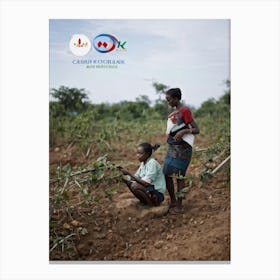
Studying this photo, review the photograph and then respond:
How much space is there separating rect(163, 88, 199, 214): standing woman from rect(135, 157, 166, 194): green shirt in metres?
0.06

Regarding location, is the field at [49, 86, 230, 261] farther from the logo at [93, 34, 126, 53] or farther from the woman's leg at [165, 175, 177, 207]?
the logo at [93, 34, 126, 53]

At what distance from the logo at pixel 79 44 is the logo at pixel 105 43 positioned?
2.9 inches

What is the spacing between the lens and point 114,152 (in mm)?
5594

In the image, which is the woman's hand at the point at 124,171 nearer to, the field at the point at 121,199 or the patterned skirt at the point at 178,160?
the field at the point at 121,199

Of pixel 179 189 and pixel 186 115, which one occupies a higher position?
pixel 186 115

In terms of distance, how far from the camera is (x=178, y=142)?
523 centimetres

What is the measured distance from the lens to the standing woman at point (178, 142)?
5203 millimetres

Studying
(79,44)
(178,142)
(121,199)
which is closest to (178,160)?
(178,142)

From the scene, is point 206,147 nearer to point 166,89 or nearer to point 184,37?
point 166,89

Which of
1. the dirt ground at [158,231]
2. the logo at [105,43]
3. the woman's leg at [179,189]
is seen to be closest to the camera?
the dirt ground at [158,231]

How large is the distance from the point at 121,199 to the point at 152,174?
1.31 feet

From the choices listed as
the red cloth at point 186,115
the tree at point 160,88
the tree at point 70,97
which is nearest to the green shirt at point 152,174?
the red cloth at point 186,115

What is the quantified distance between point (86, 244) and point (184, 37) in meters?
2.08

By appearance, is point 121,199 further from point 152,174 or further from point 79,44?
point 79,44
